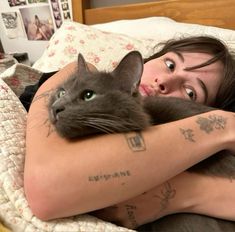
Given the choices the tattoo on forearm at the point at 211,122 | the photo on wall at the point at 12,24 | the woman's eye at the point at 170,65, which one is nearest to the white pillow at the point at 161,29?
the woman's eye at the point at 170,65

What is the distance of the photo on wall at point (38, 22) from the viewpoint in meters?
2.45

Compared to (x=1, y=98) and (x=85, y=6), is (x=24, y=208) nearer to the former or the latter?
(x=1, y=98)

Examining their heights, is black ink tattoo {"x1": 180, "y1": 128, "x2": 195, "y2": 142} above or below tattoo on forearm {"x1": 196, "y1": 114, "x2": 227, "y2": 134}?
above

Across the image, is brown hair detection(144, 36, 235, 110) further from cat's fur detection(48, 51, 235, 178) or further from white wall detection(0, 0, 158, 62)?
white wall detection(0, 0, 158, 62)

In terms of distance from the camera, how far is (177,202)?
2.67 ft

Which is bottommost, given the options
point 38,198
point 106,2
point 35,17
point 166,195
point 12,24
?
point 12,24

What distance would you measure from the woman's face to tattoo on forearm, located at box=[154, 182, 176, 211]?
1.28 feet

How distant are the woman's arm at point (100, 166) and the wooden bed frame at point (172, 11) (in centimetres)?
112

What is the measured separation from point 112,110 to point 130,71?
0.12 metres

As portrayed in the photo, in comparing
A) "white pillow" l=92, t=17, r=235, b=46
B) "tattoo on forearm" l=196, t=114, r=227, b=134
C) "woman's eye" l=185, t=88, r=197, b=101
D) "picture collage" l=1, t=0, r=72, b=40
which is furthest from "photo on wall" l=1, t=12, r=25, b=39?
"tattoo on forearm" l=196, t=114, r=227, b=134

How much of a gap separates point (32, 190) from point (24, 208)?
7 cm

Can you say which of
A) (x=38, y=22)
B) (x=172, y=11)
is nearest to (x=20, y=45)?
(x=38, y=22)

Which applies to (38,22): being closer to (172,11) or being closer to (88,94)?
(172,11)

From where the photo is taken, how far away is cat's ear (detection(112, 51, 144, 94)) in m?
0.76
